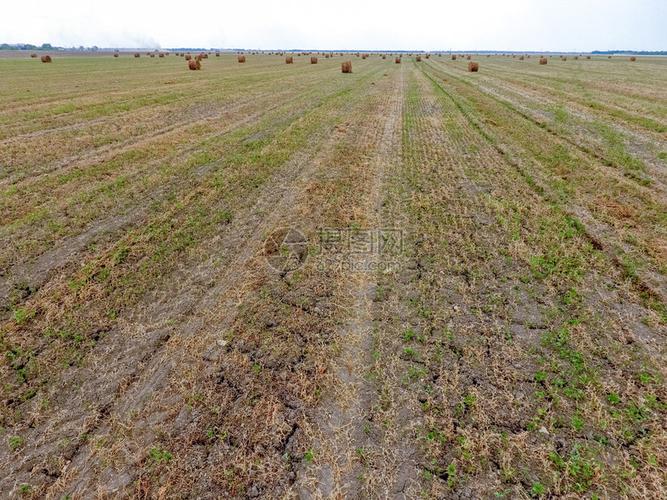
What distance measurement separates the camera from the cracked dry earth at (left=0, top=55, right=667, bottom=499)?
3.09 metres

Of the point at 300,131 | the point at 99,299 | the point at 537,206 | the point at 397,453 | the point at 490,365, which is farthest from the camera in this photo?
the point at 300,131

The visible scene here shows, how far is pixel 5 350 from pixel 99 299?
111 centimetres

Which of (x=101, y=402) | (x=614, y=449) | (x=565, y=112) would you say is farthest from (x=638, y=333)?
(x=565, y=112)

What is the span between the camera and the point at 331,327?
4.63 metres

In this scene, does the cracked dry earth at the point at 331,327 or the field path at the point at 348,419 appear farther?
the cracked dry earth at the point at 331,327

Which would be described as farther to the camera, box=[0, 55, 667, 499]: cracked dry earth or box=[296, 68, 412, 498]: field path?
box=[0, 55, 667, 499]: cracked dry earth

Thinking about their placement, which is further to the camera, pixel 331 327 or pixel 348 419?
pixel 331 327

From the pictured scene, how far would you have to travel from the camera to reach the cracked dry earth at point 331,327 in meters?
3.09

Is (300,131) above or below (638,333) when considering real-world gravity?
above

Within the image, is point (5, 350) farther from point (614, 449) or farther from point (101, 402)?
point (614, 449)

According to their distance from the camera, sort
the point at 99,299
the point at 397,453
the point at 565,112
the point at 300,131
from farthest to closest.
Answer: the point at 565,112
the point at 300,131
the point at 99,299
the point at 397,453

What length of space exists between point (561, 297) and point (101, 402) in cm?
596

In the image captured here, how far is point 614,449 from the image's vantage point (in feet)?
10.5

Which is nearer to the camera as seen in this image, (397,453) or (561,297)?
(397,453)
